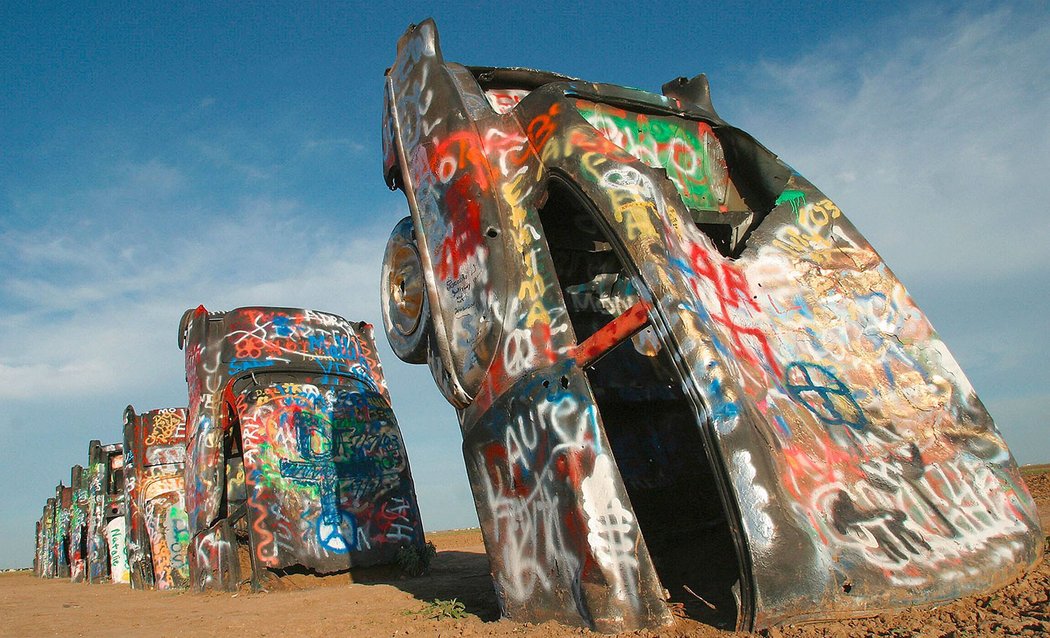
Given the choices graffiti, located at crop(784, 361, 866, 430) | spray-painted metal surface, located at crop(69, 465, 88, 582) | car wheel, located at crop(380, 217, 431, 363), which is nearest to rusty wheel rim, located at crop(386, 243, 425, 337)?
car wheel, located at crop(380, 217, 431, 363)

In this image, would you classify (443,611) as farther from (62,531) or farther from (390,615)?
(62,531)

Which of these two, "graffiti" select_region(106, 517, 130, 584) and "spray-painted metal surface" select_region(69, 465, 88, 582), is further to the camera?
"spray-painted metal surface" select_region(69, 465, 88, 582)

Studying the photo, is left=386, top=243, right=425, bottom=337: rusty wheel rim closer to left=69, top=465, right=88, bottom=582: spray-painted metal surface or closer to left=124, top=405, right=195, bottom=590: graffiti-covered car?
left=124, top=405, right=195, bottom=590: graffiti-covered car

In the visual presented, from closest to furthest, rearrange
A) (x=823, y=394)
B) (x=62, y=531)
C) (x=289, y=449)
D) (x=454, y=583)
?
(x=823, y=394)
(x=454, y=583)
(x=289, y=449)
(x=62, y=531)

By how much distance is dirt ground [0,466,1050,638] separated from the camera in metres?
3.48

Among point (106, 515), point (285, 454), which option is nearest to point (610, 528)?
point (285, 454)

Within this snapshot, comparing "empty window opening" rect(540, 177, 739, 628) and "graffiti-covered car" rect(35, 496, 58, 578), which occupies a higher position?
"graffiti-covered car" rect(35, 496, 58, 578)

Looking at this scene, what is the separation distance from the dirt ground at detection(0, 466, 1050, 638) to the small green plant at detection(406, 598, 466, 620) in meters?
0.04

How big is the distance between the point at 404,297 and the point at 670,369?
220 centimetres

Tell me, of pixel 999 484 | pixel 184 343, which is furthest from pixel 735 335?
pixel 184 343

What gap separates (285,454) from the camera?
982 centimetres

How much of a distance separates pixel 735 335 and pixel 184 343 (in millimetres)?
9496

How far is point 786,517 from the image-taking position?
12.1 feet

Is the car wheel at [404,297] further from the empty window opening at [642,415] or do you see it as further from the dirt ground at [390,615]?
the dirt ground at [390,615]
